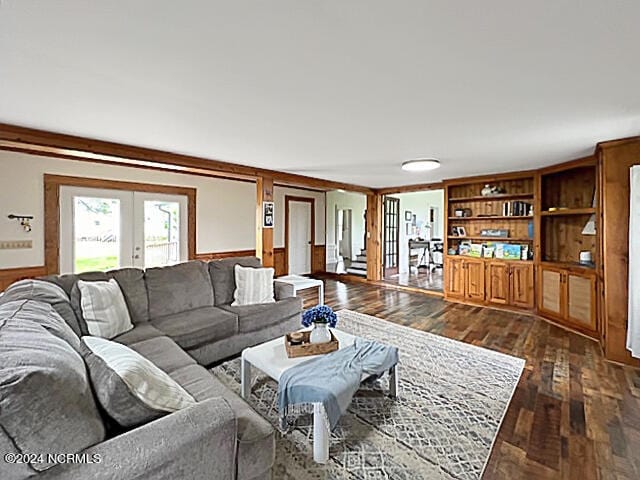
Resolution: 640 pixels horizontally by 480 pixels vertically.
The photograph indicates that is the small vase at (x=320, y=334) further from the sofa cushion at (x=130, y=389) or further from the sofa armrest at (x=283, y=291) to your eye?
the sofa armrest at (x=283, y=291)

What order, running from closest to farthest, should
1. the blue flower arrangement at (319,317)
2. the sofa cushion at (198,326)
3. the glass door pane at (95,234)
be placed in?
the blue flower arrangement at (319,317) < the sofa cushion at (198,326) < the glass door pane at (95,234)

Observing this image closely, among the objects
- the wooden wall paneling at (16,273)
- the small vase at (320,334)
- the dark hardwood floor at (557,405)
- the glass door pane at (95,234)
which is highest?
the glass door pane at (95,234)

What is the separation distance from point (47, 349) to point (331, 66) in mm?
1867

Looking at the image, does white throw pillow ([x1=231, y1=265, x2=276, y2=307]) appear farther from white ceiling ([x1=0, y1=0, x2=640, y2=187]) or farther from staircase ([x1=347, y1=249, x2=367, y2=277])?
staircase ([x1=347, y1=249, x2=367, y2=277])

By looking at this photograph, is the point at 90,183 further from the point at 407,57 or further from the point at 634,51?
the point at 634,51

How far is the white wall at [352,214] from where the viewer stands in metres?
9.24

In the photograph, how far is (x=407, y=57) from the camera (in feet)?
5.76

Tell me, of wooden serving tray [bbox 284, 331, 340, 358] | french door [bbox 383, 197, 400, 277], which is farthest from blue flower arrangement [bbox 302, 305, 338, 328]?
french door [bbox 383, 197, 400, 277]

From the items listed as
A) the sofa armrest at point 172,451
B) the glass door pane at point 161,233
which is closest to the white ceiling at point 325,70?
the sofa armrest at point 172,451

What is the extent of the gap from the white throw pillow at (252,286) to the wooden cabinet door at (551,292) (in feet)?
12.6

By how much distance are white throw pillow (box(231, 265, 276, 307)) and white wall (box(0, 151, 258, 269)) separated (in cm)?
297

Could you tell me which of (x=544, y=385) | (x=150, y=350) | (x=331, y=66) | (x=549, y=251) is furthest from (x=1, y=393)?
(x=549, y=251)

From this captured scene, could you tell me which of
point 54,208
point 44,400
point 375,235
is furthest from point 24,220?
point 375,235

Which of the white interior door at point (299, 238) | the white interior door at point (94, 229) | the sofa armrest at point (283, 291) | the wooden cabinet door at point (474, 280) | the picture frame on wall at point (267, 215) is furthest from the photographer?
the white interior door at point (299, 238)
